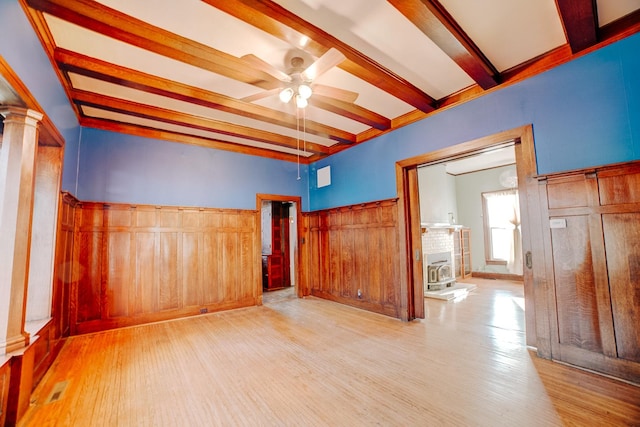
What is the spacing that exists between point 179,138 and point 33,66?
8.00 ft

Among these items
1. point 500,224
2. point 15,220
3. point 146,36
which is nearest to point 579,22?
point 146,36

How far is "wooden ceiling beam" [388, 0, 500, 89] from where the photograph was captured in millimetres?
1989

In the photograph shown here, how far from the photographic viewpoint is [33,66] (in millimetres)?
2068

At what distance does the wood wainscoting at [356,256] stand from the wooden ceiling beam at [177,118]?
1704mm

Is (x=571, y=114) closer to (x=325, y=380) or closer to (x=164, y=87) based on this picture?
(x=325, y=380)

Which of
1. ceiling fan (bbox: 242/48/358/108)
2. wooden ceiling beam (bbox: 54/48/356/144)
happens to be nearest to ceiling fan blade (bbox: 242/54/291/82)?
ceiling fan (bbox: 242/48/358/108)

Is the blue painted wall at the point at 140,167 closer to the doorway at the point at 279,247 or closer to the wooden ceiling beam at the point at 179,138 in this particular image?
the wooden ceiling beam at the point at 179,138

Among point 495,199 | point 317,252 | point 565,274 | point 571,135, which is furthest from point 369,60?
point 495,199

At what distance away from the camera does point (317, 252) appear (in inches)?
222

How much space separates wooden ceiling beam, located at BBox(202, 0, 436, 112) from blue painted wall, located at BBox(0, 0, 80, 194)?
1.31 meters

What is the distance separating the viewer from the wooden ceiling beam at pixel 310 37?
200cm

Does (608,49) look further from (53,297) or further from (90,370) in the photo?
(53,297)

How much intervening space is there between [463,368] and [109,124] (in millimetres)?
5619

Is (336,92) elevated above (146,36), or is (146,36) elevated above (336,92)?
(146,36)
